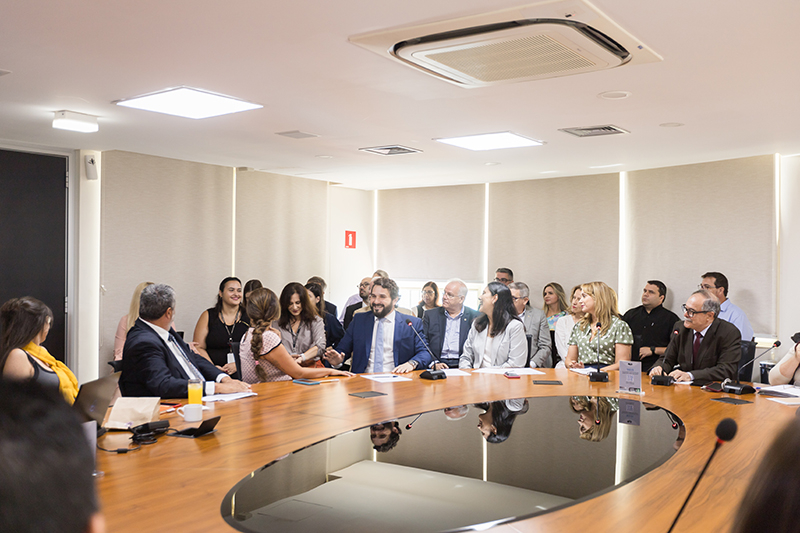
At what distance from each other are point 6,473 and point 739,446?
317 cm

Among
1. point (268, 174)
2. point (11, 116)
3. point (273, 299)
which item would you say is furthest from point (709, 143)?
point (11, 116)

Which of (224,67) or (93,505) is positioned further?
(224,67)

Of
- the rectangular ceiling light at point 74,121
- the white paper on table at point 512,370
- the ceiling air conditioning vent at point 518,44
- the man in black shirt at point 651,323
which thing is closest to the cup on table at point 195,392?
the ceiling air conditioning vent at point 518,44

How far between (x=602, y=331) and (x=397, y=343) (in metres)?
1.70

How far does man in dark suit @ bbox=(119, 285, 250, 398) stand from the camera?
368 centimetres

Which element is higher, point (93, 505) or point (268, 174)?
point (268, 174)

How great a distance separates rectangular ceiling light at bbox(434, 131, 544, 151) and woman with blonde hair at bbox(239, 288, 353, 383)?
243cm

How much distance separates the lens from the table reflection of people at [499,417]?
10.6ft

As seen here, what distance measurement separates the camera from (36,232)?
6742mm

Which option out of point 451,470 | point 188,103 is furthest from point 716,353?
point 188,103

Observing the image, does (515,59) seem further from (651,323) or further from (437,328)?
(651,323)

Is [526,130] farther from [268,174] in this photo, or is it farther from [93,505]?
[93,505]

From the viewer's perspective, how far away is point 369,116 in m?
5.13

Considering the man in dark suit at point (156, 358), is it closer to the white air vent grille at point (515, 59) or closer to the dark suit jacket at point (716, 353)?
the white air vent grille at point (515, 59)
